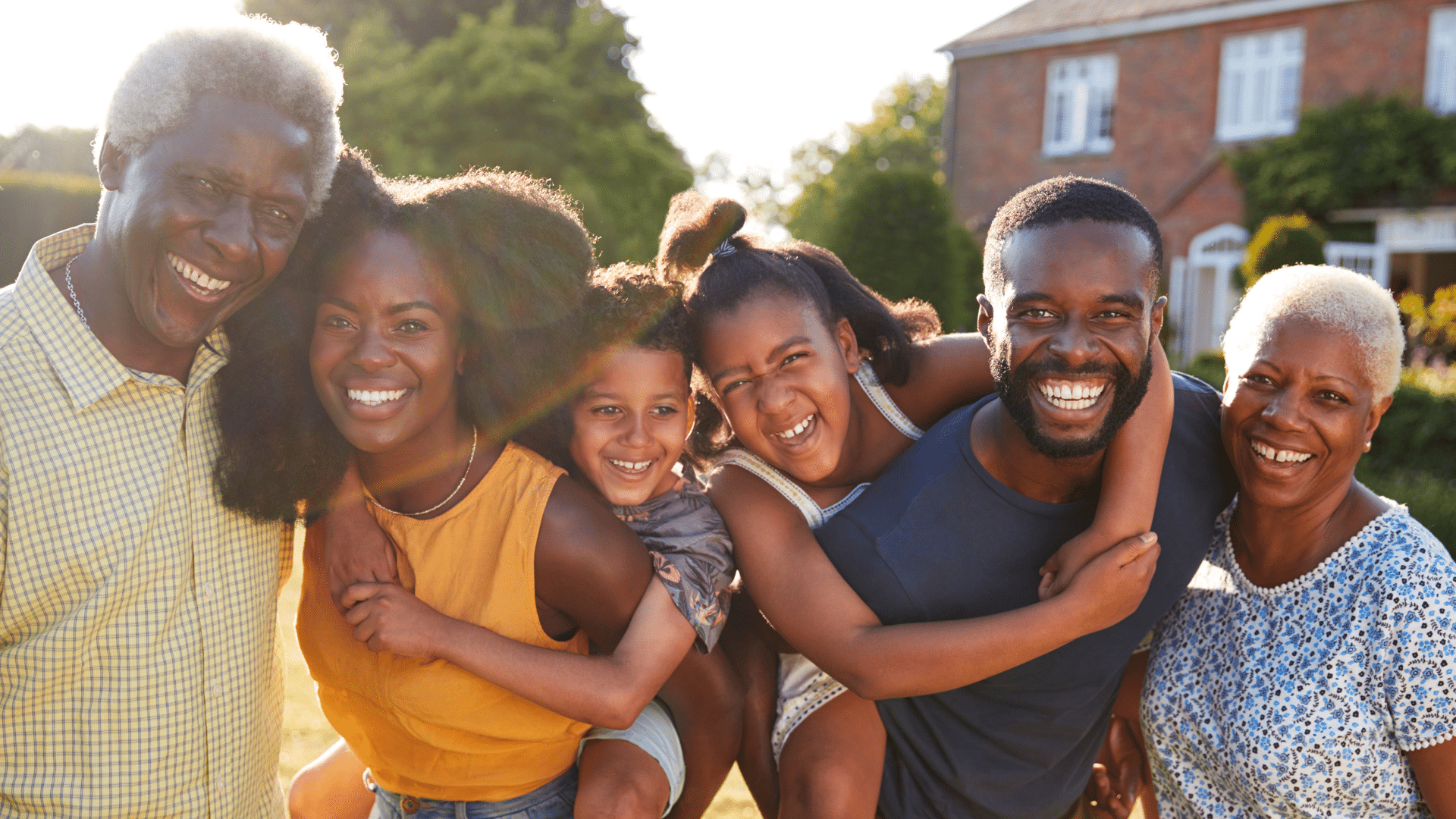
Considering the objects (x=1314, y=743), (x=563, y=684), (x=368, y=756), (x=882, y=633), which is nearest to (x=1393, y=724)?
(x=1314, y=743)

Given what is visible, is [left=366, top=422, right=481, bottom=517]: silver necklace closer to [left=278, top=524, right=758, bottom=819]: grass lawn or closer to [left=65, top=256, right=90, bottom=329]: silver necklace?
[left=65, top=256, right=90, bottom=329]: silver necklace

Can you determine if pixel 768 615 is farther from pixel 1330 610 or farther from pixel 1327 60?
pixel 1327 60

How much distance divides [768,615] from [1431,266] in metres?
20.9

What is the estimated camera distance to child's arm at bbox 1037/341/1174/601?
8.82 ft

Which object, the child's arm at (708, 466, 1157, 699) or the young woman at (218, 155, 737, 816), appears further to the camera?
the child's arm at (708, 466, 1157, 699)

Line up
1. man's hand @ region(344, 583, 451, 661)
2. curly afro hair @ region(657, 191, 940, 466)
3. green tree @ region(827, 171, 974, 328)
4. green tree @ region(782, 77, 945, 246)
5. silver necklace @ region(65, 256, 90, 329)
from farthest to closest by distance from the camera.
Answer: green tree @ region(782, 77, 945, 246) → green tree @ region(827, 171, 974, 328) → curly afro hair @ region(657, 191, 940, 466) → man's hand @ region(344, 583, 451, 661) → silver necklace @ region(65, 256, 90, 329)

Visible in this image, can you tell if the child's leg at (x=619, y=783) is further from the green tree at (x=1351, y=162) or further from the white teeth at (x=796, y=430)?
the green tree at (x=1351, y=162)

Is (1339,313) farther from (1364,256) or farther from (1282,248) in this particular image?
(1364,256)

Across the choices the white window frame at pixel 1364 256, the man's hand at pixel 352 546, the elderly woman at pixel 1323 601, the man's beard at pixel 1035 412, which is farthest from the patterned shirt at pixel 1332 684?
the white window frame at pixel 1364 256

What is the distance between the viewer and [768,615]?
9.22 feet

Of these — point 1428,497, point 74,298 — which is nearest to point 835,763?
point 74,298

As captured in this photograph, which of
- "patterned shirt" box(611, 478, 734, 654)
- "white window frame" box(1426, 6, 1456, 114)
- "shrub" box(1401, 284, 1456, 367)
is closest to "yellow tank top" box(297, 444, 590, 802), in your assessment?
"patterned shirt" box(611, 478, 734, 654)

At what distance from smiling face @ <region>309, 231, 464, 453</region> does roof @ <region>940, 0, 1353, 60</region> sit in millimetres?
21982

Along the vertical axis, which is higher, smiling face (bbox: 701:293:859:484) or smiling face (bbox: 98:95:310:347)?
smiling face (bbox: 98:95:310:347)
